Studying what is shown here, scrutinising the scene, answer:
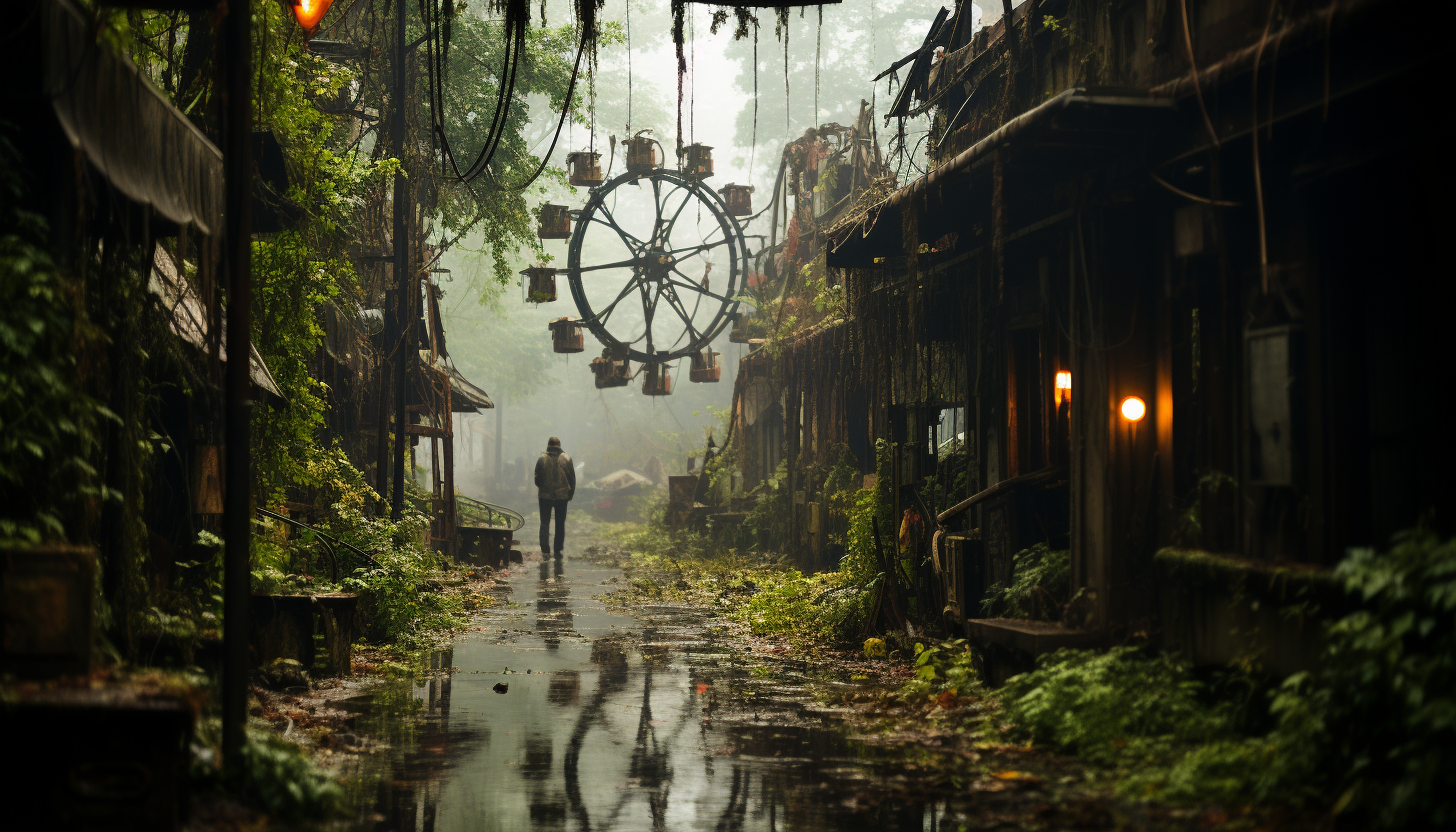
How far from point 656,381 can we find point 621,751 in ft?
64.6

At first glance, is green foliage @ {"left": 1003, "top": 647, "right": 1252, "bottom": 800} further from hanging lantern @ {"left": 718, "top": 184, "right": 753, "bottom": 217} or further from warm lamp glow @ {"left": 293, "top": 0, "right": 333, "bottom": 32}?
hanging lantern @ {"left": 718, "top": 184, "right": 753, "bottom": 217}

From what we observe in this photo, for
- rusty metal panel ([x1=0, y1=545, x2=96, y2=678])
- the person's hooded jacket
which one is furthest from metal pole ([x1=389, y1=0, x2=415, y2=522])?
rusty metal panel ([x1=0, y1=545, x2=96, y2=678])

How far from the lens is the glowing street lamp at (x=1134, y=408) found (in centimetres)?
899

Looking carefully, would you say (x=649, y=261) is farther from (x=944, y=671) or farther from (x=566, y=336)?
(x=944, y=671)

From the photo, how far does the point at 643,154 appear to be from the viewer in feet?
83.1

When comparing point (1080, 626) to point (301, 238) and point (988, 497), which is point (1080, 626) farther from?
point (301, 238)

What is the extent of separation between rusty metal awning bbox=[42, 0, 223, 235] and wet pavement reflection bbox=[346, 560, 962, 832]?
3736 mm

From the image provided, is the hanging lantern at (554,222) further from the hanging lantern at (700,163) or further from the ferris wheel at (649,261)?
the hanging lantern at (700,163)

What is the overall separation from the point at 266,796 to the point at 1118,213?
7222 millimetres

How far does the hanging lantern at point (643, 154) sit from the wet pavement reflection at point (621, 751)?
1481 centimetres

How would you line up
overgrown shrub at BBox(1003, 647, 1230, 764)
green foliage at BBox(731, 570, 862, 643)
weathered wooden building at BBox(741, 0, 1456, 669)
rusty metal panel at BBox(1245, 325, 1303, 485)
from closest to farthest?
weathered wooden building at BBox(741, 0, 1456, 669)
overgrown shrub at BBox(1003, 647, 1230, 764)
rusty metal panel at BBox(1245, 325, 1303, 485)
green foliage at BBox(731, 570, 862, 643)

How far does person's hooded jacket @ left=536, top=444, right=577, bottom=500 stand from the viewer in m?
24.4

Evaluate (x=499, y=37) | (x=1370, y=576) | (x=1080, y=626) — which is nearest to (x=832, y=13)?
(x=499, y=37)

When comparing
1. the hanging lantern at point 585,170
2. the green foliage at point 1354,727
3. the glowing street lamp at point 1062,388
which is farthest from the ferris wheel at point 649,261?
the green foliage at point 1354,727
